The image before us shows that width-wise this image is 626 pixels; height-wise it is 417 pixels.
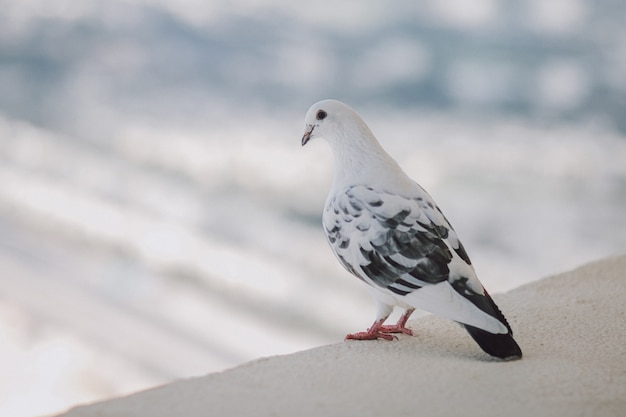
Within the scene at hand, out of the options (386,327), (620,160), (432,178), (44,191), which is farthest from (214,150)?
(386,327)

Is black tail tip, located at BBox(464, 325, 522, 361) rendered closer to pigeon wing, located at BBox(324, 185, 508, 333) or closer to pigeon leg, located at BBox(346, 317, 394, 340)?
pigeon wing, located at BBox(324, 185, 508, 333)

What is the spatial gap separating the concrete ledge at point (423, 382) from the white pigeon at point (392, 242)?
9cm

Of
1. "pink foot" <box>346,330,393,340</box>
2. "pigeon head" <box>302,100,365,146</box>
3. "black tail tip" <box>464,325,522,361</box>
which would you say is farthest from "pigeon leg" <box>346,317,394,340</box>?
"pigeon head" <box>302,100,365,146</box>

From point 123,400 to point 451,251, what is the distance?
0.74 m

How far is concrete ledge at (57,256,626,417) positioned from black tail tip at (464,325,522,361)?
0.07 feet

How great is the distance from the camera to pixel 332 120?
177cm

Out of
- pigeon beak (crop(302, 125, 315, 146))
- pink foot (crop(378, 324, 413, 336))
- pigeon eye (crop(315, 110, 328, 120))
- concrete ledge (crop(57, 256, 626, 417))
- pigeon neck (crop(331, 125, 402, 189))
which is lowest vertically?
concrete ledge (crop(57, 256, 626, 417))

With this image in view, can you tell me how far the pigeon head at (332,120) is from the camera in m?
1.75

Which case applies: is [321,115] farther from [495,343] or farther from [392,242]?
[495,343]

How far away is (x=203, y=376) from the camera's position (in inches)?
59.2

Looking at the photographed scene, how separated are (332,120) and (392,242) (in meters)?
0.35

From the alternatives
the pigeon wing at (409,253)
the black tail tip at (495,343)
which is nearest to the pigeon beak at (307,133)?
the pigeon wing at (409,253)

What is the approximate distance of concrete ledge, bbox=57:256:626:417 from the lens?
1.31 meters

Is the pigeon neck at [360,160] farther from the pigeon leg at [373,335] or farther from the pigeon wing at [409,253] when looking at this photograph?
the pigeon leg at [373,335]
